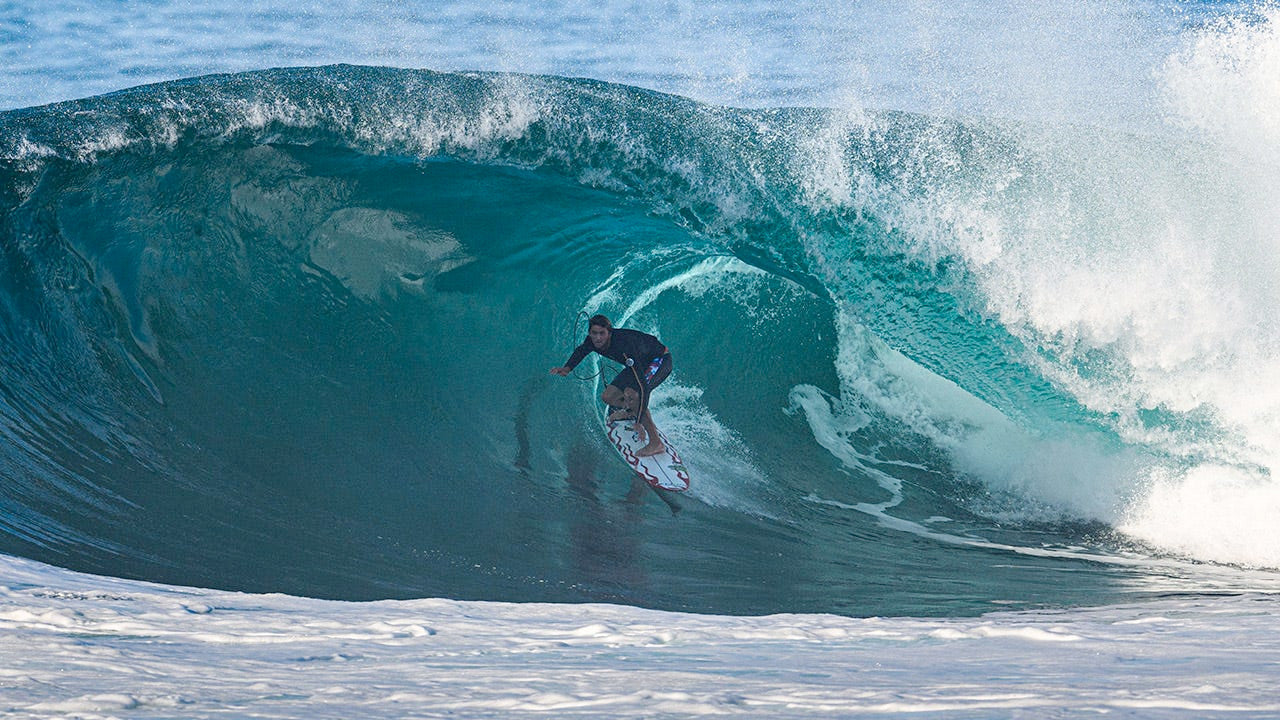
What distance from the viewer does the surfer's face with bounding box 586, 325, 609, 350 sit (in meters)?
6.05

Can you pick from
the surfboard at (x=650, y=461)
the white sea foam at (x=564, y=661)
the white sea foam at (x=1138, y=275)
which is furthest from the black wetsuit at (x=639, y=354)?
the white sea foam at (x=564, y=661)

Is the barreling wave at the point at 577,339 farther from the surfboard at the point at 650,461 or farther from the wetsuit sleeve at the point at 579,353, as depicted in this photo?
the wetsuit sleeve at the point at 579,353

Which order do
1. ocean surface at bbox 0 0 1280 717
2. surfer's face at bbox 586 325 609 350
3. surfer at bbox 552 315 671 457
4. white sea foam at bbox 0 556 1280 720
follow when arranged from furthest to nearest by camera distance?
1. surfer at bbox 552 315 671 457
2. surfer's face at bbox 586 325 609 350
3. ocean surface at bbox 0 0 1280 717
4. white sea foam at bbox 0 556 1280 720

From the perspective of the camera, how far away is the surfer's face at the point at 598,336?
605cm

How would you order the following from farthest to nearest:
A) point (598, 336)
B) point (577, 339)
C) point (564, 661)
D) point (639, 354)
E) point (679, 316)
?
point (679, 316) < point (577, 339) < point (639, 354) < point (598, 336) < point (564, 661)

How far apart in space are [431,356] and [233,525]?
8.02 feet

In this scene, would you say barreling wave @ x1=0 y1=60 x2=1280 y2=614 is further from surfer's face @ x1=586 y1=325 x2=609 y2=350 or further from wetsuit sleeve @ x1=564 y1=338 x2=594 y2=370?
surfer's face @ x1=586 y1=325 x2=609 y2=350

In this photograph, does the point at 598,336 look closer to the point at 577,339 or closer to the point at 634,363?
the point at 634,363

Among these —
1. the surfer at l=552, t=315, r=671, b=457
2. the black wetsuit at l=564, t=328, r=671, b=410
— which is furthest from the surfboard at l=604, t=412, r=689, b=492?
the black wetsuit at l=564, t=328, r=671, b=410

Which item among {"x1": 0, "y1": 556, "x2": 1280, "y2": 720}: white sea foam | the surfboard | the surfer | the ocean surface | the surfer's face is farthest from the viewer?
the surfboard

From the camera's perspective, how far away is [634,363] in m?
6.29

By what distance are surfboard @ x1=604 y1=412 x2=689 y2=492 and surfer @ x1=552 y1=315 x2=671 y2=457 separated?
5 cm

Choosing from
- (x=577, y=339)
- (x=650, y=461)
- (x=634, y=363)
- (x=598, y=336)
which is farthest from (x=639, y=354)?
(x=577, y=339)

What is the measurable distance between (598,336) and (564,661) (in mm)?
3887
